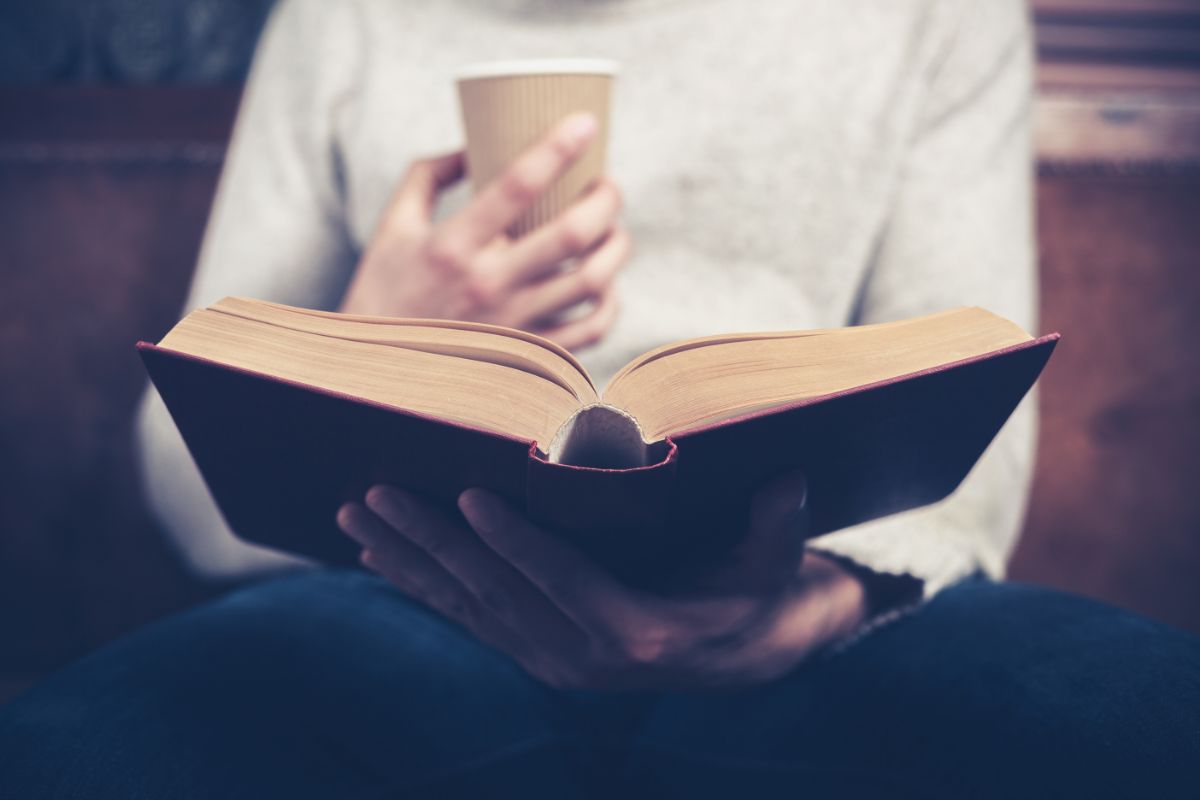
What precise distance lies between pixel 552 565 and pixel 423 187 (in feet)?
1.31

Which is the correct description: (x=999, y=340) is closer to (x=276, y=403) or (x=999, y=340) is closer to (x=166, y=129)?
(x=276, y=403)

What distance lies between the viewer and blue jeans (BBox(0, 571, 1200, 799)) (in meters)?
0.43

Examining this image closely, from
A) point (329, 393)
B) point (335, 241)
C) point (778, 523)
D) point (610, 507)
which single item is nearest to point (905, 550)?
point (778, 523)

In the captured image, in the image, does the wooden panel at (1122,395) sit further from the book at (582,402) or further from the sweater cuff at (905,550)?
the book at (582,402)

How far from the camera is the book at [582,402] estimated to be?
1.10 feet

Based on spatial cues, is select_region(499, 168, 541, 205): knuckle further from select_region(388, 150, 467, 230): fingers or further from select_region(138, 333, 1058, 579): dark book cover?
select_region(138, 333, 1058, 579): dark book cover

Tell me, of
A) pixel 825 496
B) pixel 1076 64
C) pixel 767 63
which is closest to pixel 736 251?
pixel 767 63

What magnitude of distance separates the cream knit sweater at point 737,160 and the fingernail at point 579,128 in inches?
9.5

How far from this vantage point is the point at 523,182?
21.9 inches

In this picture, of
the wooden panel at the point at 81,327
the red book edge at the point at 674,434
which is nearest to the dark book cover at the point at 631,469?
the red book edge at the point at 674,434

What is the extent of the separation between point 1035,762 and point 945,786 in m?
0.05

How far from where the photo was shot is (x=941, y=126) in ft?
2.62

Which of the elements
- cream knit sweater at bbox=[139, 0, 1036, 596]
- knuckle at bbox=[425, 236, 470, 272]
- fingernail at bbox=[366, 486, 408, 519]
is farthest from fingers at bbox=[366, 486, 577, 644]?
cream knit sweater at bbox=[139, 0, 1036, 596]

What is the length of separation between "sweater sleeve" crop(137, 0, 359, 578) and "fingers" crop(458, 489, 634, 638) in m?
0.47
